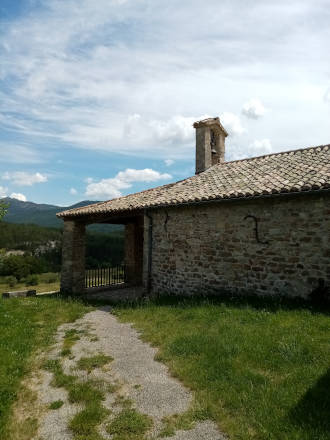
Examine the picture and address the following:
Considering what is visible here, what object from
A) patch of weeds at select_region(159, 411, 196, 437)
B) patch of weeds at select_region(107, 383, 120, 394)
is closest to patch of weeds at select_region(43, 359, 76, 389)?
patch of weeds at select_region(107, 383, 120, 394)

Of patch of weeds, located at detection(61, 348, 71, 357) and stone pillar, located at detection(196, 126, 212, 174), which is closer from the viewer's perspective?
patch of weeds, located at detection(61, 348, 71, 357)

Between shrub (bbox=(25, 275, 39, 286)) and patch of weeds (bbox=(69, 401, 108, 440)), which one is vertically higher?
patch of weeds (bbox=(69, 401, 108, 440))

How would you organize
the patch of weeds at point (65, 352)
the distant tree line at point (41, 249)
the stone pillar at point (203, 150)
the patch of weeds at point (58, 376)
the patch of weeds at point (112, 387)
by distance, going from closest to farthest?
the patch of weeds at point (112, 387)
the patch of weeds at point (58, 376)
the patch of weeds at point (65, 352)
the stone pillar at point (203, 150)
the distant tree line at point (41, 249)

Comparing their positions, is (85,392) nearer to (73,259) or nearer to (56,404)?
(56,404)

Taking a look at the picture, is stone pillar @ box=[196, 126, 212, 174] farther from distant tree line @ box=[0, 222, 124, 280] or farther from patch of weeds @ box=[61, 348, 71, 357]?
distant tree line @ box=[0, 222, 124, 280]

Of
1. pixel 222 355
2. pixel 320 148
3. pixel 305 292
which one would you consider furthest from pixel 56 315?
pixel 320 148

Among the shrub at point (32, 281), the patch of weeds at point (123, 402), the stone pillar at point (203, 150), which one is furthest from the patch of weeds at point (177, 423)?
the shrub at point (32, 281)

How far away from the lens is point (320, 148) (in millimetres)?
10438

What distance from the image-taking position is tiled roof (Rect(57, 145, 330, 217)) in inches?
297

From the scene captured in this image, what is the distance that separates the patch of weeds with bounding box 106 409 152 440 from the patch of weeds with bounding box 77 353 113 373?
145cm

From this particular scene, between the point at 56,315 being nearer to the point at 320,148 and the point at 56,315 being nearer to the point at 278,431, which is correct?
the point at 278,431

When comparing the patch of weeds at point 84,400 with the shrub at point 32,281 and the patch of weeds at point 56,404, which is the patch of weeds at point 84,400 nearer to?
the patch of weeds at point 56,404

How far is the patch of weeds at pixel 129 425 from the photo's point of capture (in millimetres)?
3138

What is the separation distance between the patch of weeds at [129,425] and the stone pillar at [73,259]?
356 inches
